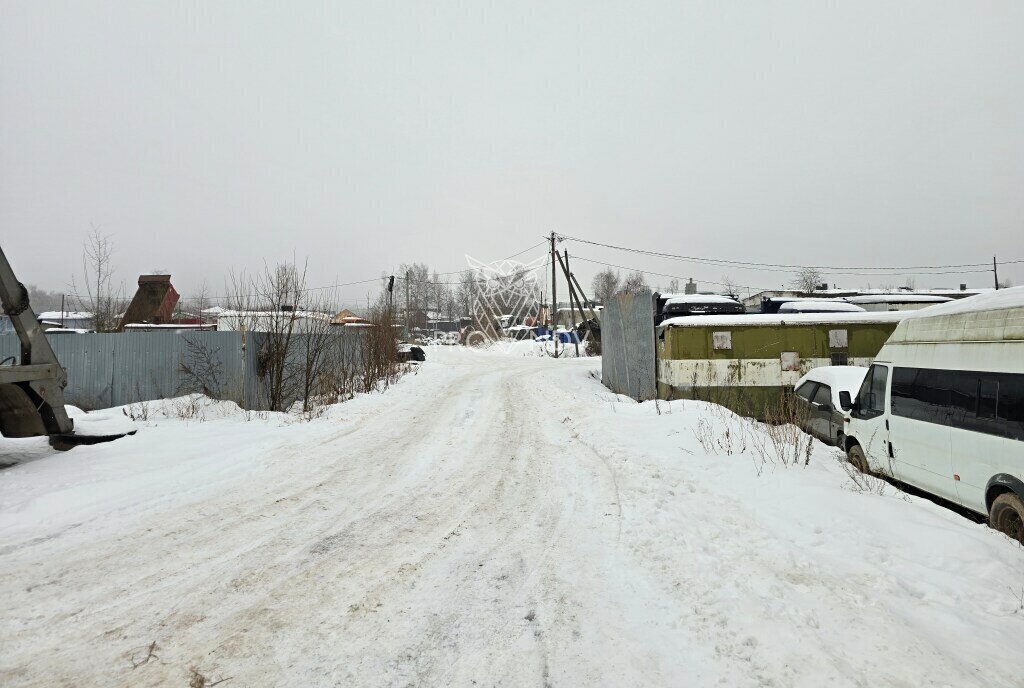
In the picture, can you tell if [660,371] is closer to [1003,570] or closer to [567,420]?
[567,420]

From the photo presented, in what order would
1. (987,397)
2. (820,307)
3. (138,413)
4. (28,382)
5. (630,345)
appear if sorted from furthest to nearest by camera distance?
(820,307) → (630,345) → (138,413) → (28,382) → (987,397)

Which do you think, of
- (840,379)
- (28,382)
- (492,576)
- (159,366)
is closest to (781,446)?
(840,379)

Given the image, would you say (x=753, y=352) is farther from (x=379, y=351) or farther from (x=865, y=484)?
(x=379, y=351)

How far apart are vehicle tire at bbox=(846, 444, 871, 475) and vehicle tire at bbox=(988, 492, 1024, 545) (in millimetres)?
2303

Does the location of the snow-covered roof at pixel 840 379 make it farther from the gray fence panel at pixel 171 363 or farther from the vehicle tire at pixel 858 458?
the gray fence panel at pixel 171 363

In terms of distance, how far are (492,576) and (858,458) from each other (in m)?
6.09

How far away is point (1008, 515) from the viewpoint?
4.36 meters

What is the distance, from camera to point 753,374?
38.5ft

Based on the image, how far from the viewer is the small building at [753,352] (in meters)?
A: 11.6

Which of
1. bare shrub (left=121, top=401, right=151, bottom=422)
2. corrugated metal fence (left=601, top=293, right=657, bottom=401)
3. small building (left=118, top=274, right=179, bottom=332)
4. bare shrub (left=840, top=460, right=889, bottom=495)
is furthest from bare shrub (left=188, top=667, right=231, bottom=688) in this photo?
small building (left=118, top=274, right=179, bottom=332)

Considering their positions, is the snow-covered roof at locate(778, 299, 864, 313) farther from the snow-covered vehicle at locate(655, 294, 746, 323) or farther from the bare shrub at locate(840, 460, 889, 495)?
the bare shrub at locate(840, 460, 889, 495)

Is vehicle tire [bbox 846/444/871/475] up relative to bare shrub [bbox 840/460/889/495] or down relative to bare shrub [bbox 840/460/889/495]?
down

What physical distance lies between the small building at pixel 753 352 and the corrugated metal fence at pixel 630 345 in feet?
3.91

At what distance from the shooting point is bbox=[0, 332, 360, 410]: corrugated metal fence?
525 inches
